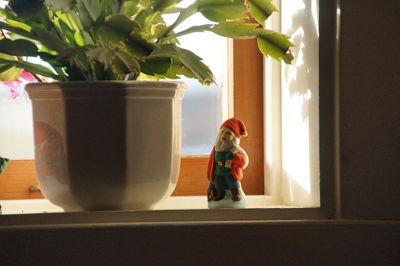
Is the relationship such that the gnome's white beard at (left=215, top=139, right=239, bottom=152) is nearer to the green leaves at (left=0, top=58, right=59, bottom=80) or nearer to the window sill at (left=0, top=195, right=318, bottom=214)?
the window sill at (left=0, top=195, right=318, bottom=214)

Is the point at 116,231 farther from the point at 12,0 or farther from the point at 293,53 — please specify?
the point at 293,53

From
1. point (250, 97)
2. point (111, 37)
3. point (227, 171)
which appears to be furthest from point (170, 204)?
point (111, 37)

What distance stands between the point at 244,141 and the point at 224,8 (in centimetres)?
34

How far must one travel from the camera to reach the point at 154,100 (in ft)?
3.01

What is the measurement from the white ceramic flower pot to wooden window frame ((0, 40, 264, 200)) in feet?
0.86

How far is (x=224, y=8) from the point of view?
95 cm

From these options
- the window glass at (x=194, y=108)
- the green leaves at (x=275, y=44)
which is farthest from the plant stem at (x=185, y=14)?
the window glass at (x=194, y=108)

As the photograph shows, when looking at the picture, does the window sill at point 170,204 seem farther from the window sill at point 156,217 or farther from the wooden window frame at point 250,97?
the window sill at point 156,217

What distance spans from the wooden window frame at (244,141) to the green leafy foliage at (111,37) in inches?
7.7

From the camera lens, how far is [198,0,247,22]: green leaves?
3.10 feet

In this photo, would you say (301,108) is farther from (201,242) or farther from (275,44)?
(201,242)

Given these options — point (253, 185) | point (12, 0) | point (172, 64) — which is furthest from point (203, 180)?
point (12, 0)

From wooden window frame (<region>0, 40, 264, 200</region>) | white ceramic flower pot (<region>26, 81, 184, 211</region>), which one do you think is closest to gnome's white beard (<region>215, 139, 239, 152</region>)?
white ceramic flower pot (<region>26, 81, 184, 211</region>)

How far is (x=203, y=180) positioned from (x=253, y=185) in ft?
0.36
